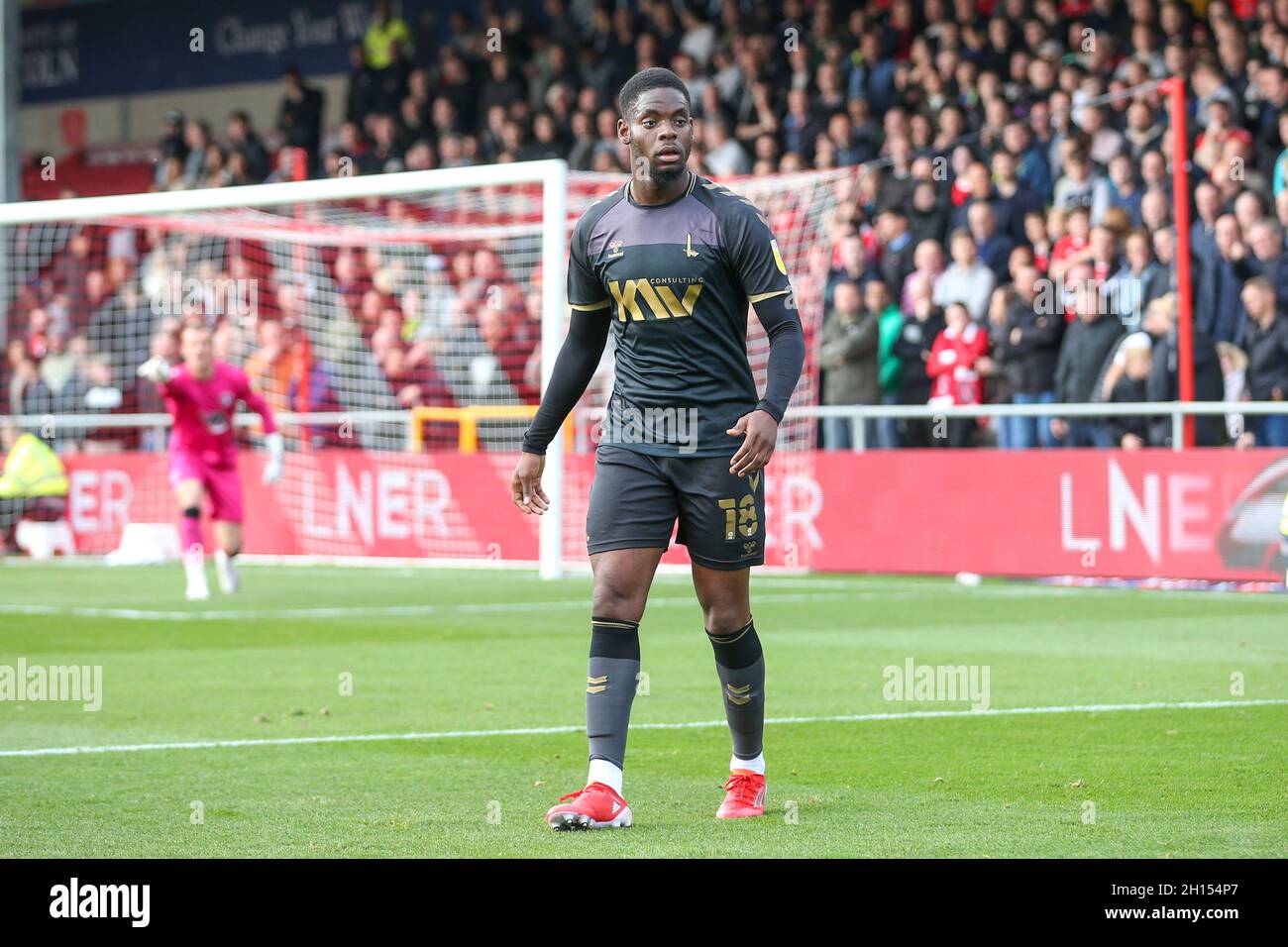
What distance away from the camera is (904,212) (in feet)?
62.8

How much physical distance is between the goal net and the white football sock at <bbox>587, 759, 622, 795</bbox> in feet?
35.9

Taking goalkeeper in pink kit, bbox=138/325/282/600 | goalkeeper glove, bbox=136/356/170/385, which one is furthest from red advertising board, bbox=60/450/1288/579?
goalkeeper glove, bbox=136/356/170/385

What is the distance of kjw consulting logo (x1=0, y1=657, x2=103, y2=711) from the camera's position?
10.1 m

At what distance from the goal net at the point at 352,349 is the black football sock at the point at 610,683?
10.7 meters

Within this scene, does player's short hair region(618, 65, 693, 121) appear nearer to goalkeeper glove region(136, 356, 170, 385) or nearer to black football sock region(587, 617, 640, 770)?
black football sock region(587, 617, 640, 770)

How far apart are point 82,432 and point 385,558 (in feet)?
17.4

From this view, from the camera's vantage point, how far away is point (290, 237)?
21.3m

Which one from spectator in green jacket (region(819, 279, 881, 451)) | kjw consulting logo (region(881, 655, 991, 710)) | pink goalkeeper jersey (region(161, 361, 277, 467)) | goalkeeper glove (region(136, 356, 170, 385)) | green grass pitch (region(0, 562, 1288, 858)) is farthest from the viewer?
spectator in green jacket (region(819, 279, 881, 451))

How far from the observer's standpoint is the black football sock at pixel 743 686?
6.84 metres

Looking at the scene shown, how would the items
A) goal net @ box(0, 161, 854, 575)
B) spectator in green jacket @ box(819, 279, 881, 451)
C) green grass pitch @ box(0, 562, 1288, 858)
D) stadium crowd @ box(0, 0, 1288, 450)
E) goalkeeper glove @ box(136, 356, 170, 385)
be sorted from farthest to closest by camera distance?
goal net @ box(0, 161, 854, 575) → spectator in green jacket @ box(819, 279, 881, 451) → stadium crowd @ box(0, 0, 1288, 450) → goalkeeper glove @ box(136, 356, 170, 385) → green grass pitch @ box(0, 562, 1288, 858)

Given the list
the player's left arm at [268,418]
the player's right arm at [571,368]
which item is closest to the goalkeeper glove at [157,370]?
the player's left arm at [268,418]
